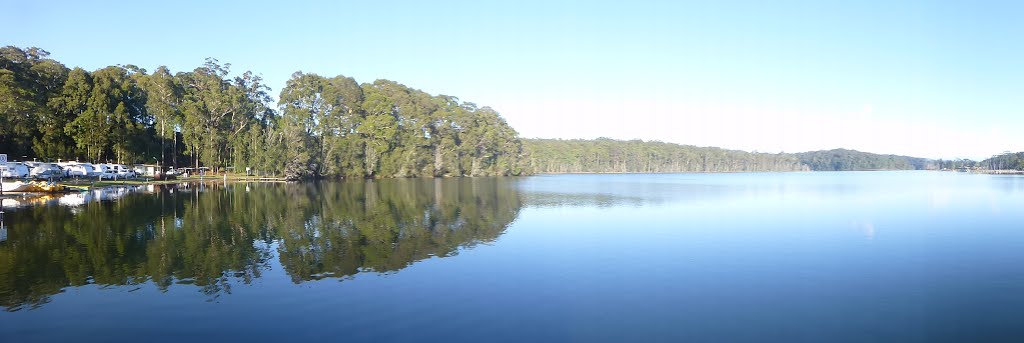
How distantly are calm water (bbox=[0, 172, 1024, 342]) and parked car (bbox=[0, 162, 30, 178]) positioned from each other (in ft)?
96.0

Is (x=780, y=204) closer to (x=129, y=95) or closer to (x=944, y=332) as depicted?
(x=944, y=332)

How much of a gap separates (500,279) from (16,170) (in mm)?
57076

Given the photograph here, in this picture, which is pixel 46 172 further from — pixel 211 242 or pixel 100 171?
pixel 211 242

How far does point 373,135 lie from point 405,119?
30.7 ft

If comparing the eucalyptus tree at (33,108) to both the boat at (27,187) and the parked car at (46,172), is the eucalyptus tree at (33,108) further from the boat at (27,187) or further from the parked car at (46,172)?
the boat at (27,187)

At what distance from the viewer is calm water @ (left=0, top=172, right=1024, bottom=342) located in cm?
1120

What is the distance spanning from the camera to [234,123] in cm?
8806

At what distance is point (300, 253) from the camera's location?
19141 millimetres

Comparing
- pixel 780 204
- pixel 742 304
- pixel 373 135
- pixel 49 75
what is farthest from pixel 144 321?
pixel 373 135

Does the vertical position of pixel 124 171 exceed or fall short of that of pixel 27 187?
it exceeds it

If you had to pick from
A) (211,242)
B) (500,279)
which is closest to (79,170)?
(211,242)

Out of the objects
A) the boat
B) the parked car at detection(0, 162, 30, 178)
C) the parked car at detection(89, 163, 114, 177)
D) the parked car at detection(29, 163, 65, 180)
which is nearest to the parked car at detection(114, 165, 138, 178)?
the parked car at detection(89, 163, 114, 177)

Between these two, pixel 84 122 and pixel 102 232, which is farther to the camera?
pixel 84 122

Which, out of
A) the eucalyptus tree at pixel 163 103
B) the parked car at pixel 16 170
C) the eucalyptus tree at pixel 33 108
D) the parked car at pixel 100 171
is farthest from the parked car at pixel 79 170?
the eucalyptus tree at pixel 163 103
